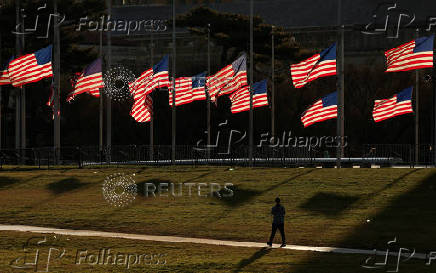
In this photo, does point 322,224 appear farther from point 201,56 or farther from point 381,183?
Answer: point 201,56

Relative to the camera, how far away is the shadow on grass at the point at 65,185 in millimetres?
46094

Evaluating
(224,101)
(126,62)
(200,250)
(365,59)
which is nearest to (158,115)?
(224,101)

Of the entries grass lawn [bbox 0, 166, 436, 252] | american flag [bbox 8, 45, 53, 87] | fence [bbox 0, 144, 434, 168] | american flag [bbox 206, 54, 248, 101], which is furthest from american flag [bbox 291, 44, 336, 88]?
american flag [bbox 8, 45, 53, 87]

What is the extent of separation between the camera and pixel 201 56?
4409 inches

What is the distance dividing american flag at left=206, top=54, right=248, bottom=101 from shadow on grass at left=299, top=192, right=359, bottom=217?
11.2 metres

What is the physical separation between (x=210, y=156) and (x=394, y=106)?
1556 centimetres

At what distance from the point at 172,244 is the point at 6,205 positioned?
13.4 m

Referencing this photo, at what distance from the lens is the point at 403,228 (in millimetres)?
34406

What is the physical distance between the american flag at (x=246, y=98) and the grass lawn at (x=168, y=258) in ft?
67.3

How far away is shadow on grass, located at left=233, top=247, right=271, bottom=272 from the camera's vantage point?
26.8m

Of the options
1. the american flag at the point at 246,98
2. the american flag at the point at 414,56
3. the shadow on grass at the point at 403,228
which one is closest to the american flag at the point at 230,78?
the american flag at the point at 246,98

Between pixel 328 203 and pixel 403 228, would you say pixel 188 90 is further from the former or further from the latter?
pixel 403 228

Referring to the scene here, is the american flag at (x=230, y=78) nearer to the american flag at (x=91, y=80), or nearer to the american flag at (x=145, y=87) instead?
the american flag at (x=145, y=87)

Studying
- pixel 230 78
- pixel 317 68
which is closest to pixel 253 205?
pixel 317 68
